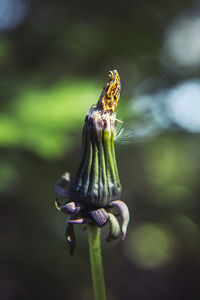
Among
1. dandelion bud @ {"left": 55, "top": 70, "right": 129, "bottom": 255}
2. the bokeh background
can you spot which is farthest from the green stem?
the bokeh background

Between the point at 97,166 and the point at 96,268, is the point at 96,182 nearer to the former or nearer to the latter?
the point at 97,166

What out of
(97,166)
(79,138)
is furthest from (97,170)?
(79,138)

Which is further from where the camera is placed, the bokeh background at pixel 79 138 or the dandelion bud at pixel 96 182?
the bokeh background at pixel 79 138

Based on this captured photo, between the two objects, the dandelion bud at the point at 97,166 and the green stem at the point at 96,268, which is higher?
the dandelion bud at the point at 97,166

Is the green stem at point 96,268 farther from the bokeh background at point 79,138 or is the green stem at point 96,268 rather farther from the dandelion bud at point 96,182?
the bokeh background at point 79,138

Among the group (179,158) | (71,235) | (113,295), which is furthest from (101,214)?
(179,158)

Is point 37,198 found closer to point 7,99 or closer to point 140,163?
point 7,99

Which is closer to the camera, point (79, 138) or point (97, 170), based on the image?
point (97, 170)

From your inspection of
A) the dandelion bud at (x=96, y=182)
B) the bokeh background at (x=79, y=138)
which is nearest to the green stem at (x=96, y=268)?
→ the dandelion bud at (x=96, y=182)
